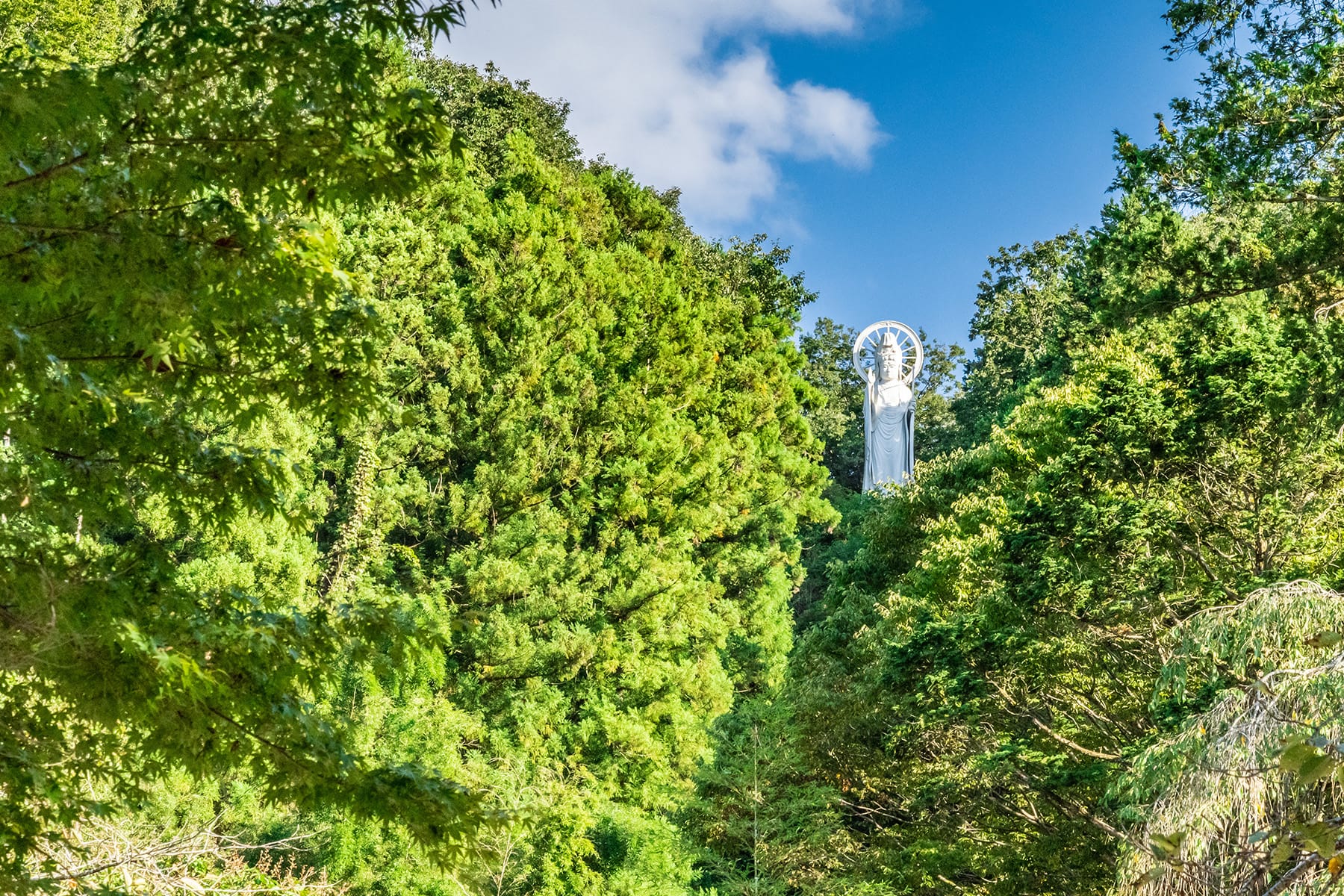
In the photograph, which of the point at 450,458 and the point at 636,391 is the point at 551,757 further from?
the point at 636,391

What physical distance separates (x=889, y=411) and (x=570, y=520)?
47.2 feet

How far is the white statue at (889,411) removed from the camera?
30.2 m

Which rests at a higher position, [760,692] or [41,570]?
[760,692]

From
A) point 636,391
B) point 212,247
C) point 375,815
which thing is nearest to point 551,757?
point 636,391

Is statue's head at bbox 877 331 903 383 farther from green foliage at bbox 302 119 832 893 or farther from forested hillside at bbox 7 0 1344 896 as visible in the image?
green foliage at bbox 302 119 832 893

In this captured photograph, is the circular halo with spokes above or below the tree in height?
above

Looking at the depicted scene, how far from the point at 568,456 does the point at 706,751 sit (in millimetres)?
4730

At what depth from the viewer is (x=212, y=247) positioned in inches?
130

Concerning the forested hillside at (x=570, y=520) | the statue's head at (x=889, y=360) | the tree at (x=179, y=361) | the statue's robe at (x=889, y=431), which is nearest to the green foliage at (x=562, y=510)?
the forested hillside at (x=570, y=520)

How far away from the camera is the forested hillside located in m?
3.27

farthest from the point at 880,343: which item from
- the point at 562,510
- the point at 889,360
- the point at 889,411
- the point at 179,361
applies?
the point at 179,361

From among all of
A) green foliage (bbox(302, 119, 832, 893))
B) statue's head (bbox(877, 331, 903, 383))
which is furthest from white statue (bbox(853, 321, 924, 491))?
green foliage (bbox(302, 119, 832, 893))

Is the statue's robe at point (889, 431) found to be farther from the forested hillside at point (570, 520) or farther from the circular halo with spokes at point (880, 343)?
the forested hillside at point (570, 520)

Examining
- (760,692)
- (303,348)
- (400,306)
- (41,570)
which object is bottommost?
(41,570)
